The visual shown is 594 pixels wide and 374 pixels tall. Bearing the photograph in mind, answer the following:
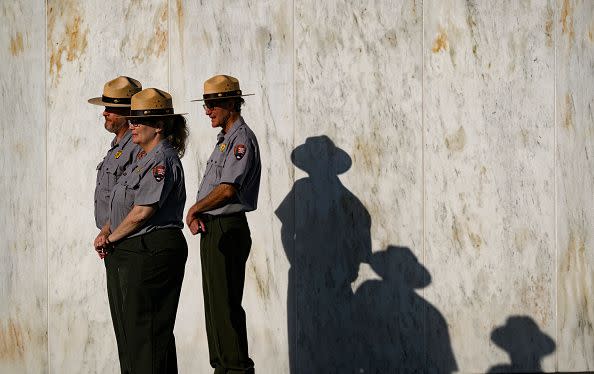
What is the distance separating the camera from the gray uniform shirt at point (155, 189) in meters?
6.13

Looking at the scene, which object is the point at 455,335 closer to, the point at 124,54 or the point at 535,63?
the point at 535,63

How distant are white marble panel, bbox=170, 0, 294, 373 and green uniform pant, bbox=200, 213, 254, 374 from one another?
117 centimetres

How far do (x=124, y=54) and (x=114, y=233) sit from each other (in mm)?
2427

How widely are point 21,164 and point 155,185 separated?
247 centimetres

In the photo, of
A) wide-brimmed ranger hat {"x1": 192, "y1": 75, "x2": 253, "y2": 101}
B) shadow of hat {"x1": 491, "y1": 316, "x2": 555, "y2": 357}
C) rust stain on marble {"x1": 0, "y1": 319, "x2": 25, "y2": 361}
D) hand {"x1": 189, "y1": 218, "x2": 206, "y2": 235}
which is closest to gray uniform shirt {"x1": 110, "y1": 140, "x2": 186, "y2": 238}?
hand {"x1": 189, "y1": 218, "x2": 206, "y2": 235}

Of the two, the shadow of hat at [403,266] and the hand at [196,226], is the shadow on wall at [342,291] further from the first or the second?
the hand at [196,226]

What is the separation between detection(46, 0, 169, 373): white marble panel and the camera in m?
8.26

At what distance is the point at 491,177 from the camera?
330 inches

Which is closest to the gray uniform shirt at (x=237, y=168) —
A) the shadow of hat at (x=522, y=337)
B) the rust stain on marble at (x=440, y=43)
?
the rust stain on marble at (x=440, y=43)

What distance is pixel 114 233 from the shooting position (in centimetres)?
618

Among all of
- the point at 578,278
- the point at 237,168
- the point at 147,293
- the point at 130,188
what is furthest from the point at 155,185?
the point at 578,278

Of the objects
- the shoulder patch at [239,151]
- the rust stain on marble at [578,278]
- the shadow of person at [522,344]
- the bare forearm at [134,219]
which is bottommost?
the shadow of person at [522,344]

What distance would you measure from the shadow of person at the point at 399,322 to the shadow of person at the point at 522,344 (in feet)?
1.27

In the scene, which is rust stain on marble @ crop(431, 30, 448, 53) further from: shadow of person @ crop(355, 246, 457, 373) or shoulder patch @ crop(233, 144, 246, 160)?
shoulder patch @ crop(233, 144, 246, 160)
